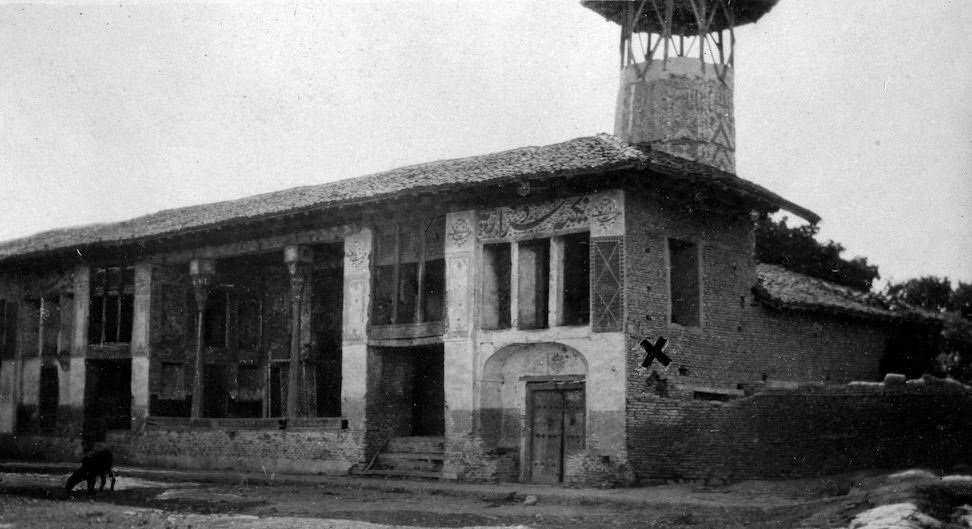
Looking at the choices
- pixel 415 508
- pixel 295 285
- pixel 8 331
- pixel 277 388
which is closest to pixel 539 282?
pixel 415 508

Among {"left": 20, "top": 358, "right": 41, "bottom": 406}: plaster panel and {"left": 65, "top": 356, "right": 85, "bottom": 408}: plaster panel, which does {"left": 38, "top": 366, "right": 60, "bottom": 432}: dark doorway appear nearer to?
{"left": 20, "top": 358, "right": 41, "bottom": 406}: plaster panel

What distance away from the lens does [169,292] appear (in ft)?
82.0

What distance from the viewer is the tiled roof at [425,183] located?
17422 millimetres

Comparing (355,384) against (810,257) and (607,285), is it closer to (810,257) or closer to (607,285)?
(607,285)

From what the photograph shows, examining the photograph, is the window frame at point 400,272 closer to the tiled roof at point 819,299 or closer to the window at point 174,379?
the tiled roof at point 819,299

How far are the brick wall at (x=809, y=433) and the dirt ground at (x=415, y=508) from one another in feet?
3.24

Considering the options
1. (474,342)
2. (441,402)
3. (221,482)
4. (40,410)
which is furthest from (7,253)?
(474,342)

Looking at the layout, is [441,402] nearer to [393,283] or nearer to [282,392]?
[393,283]

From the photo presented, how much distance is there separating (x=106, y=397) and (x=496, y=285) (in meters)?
11.5

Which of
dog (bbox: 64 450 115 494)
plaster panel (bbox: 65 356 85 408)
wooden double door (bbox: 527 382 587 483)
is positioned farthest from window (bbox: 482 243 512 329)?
plaster panel (bbox: 65 356 85 408)

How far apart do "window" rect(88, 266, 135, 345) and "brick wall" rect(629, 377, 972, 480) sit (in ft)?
43.3

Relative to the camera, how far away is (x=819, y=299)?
2183 cm

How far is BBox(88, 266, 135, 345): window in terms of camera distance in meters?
25.4

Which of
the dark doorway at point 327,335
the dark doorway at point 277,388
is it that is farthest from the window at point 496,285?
the dark doorway at point 277,388
